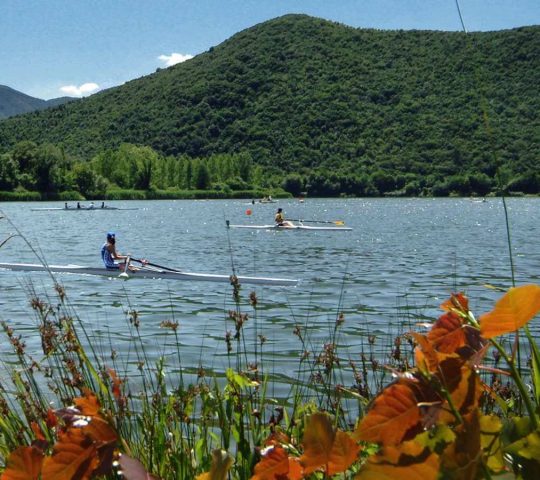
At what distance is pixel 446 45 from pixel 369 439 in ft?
497

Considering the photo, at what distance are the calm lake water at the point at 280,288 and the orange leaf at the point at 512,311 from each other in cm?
165

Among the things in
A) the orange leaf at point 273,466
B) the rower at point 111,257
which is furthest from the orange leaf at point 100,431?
the rower at point 111,257

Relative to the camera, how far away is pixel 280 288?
660 inches

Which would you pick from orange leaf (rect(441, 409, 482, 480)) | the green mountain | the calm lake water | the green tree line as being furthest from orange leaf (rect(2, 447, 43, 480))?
the green mountain

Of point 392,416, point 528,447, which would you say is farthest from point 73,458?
point 528,447

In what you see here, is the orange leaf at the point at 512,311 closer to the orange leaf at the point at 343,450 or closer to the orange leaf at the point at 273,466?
the orange leaf at the point at 343,450

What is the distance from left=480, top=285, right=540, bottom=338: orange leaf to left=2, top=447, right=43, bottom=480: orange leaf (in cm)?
58

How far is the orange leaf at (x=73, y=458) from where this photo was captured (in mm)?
995

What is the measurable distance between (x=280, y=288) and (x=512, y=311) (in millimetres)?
15997

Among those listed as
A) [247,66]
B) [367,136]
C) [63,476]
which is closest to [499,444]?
[63,476]

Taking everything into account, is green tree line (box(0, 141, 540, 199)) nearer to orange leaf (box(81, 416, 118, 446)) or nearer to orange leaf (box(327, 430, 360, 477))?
orange leaf (box(81, 416, 118, 446))

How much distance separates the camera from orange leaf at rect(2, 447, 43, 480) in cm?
103

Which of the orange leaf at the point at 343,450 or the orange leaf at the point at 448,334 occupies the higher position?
the orange leaf at the point at 448,334

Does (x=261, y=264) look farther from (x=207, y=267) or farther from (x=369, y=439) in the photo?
(x=369, y=439)
